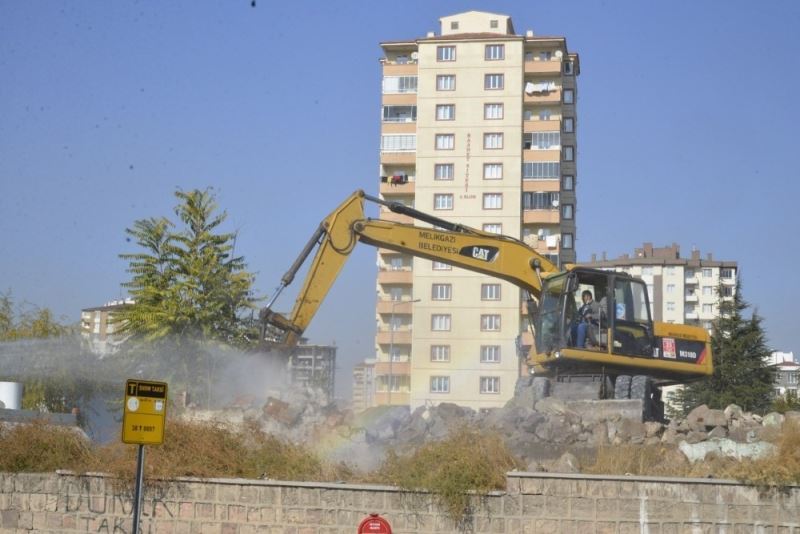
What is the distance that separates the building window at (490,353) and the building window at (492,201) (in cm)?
948

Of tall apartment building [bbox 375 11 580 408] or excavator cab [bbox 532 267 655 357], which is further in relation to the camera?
tall apartment building [bbox 375 11 580 408]

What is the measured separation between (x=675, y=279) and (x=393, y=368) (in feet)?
229

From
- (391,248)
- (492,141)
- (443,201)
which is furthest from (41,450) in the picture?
(492,141)

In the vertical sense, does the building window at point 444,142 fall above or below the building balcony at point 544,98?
below

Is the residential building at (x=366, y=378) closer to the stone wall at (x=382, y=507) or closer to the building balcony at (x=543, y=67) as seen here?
the building balcony at (x=543, y=67)

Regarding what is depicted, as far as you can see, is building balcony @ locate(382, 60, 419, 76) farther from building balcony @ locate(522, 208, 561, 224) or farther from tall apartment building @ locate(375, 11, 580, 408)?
building balcony @ locate(522, 208, 561, 224)

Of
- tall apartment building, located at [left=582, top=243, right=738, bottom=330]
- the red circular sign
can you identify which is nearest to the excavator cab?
the red circular sign

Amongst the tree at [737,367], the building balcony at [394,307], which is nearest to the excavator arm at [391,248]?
the tree at [737,367]

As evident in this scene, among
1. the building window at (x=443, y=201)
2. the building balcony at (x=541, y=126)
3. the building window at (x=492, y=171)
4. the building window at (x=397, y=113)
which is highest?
the building window at (x=397, y=113)

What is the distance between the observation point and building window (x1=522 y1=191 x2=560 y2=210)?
68000mm

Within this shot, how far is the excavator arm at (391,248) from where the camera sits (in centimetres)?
2661

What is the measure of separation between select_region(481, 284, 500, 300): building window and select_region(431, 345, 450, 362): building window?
3.54m

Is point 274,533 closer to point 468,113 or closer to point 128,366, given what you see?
point 128,366

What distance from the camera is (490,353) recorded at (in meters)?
62.3
